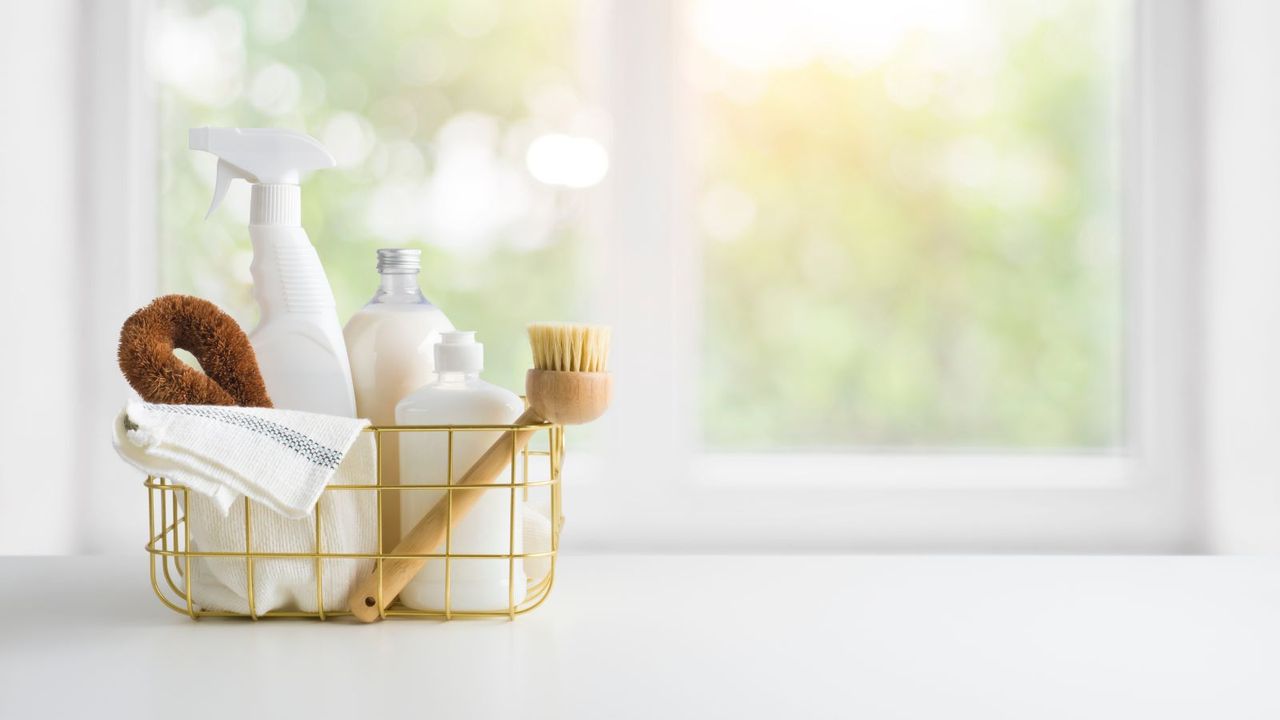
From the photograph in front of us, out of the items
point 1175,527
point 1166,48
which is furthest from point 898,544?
point 1166,48

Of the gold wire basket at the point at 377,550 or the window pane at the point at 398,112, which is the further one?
the window pane at the point at 398,112

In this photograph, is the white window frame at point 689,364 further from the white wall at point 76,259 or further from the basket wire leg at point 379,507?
the basket wire leg at point 379,507

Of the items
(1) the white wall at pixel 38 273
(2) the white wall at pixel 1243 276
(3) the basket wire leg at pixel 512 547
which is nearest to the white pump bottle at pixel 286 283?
(3) the basket wire leg at pixel 512 547

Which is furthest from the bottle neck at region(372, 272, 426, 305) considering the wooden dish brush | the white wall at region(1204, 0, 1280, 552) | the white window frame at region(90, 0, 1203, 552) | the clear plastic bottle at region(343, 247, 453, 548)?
the white wall at region(1204, 0, 1280, 552)


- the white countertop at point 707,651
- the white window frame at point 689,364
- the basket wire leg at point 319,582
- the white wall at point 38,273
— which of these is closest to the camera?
the white countertop at point 707,651

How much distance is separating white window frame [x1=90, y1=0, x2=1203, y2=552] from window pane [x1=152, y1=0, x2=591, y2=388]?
0.28ft

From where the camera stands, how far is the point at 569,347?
536 mm

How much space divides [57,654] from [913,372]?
1552 mm

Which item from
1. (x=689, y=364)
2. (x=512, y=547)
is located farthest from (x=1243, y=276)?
(x=512, y=547)

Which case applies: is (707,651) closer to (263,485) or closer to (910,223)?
(263,485)

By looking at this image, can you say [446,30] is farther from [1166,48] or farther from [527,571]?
[527,571]

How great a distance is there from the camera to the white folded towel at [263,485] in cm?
51

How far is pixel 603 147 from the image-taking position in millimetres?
1758

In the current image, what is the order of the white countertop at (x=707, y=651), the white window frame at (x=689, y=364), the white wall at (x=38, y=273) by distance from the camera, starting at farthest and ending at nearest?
the white window frame at (x=689, y=364) → the white wall at (x=38, y=273) → the white countertop at (x=707, y=651)
